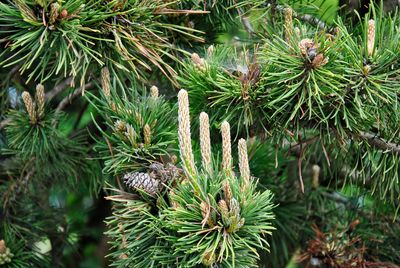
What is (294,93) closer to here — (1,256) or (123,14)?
(123,14)

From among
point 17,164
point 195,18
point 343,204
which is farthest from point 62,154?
point 343,204

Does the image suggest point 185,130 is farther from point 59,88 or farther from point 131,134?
point 59,88

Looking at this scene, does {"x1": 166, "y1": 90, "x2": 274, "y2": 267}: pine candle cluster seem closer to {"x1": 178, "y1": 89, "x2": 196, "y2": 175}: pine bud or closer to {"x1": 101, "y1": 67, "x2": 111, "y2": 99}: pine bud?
{"x1": 178, "y1": 89, "x2": 196, "y2": 175}: pine bud

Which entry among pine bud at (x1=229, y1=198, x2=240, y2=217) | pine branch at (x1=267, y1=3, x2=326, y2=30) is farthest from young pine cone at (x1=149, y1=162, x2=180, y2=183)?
pine branch at (x1=267, y1=3, x2=326, y2=30)

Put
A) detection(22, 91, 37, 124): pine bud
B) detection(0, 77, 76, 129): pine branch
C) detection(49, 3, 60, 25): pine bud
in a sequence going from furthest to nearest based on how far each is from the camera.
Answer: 1. detection(0, 77, 76, 129): pine branch
2. detection(22, 91, 37, 124): pine bud
3. detection(49, 3, 60, 25): pine bud

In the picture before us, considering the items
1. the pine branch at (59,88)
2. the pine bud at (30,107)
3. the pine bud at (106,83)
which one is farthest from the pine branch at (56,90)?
the pine bud at (106,83)

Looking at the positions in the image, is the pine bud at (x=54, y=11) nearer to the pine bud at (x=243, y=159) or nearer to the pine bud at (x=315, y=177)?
the pine bud at (x=243, y=159)

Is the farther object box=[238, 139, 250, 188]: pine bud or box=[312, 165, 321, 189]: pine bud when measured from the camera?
box=[312, 165, 321, 189]: pine bud
